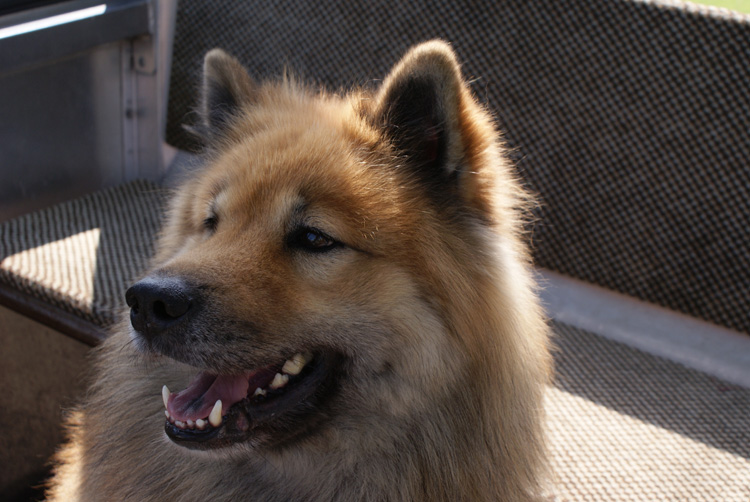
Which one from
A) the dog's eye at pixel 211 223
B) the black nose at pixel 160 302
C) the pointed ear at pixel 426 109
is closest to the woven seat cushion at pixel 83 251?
the dog's eye at pixel 211 223

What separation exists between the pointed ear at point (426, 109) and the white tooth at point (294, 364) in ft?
1.82

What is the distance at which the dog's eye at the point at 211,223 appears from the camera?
1.79 meters

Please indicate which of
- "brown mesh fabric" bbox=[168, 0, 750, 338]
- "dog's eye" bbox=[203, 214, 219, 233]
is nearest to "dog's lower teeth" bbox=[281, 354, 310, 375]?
"dog's eye" bbox=[203, 214, 219, 233]

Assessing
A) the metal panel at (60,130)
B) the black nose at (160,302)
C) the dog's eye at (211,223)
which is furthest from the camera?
the metal panel at (60,130)

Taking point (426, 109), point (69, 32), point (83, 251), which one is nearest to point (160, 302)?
point (426, 109)

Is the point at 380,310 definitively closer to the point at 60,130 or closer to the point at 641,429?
the point at 641,429

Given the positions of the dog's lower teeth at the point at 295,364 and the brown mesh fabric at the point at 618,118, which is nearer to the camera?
→ the dog's lower teeth at the point at 295,364

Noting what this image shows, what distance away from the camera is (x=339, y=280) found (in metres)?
1.56

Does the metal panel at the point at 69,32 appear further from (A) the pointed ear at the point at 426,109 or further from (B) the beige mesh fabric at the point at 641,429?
(B) the beige mesh fabric at the point at 641,429

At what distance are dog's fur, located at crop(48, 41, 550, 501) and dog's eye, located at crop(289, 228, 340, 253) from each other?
0.02 m

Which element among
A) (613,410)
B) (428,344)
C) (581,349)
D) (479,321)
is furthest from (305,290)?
(581,349)

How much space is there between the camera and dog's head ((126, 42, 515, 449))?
4.82 ft

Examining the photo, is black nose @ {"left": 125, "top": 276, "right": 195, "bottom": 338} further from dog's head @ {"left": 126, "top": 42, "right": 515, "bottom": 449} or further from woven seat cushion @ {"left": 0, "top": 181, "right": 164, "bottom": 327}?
woven seat cushion @ {"left": 0, "top": 181, "right": 164, "bottom": 327}

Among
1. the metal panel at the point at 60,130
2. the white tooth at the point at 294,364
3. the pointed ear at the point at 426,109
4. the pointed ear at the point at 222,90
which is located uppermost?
the pointed ear at the point at 426,109
